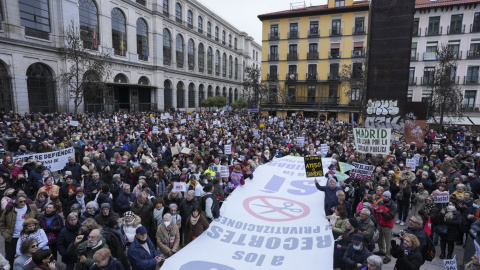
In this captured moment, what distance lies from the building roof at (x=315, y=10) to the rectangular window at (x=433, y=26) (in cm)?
823

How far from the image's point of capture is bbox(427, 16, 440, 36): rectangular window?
34372 millimetres

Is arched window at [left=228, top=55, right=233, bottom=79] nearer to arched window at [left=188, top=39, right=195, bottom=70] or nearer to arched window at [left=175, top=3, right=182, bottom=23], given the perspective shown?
arched window at [left=188, top=39, right=195, bottom=70]

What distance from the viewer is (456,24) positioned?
33.5m

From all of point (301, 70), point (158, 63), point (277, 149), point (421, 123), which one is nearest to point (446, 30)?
point (301, 70)

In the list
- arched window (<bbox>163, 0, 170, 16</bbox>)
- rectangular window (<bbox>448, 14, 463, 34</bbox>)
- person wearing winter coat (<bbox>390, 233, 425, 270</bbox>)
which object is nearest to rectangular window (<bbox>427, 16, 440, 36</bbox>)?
Answer: rectangular window (<bbox>448, 14, 463, 34</bbox>)

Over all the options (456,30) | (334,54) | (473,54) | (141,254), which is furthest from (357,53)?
(141,254)

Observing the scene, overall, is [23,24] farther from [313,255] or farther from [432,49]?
[432,49]

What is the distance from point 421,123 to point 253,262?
44.8ft

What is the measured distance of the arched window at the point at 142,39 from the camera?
35.7 meters

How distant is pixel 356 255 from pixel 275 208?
2.53 metres

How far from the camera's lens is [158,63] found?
3847cm

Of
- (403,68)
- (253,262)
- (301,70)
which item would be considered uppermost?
(301,70)

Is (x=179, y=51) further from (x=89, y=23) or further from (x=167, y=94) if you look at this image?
(x=89, y=23)

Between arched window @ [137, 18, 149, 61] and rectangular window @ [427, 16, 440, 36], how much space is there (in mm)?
37863
